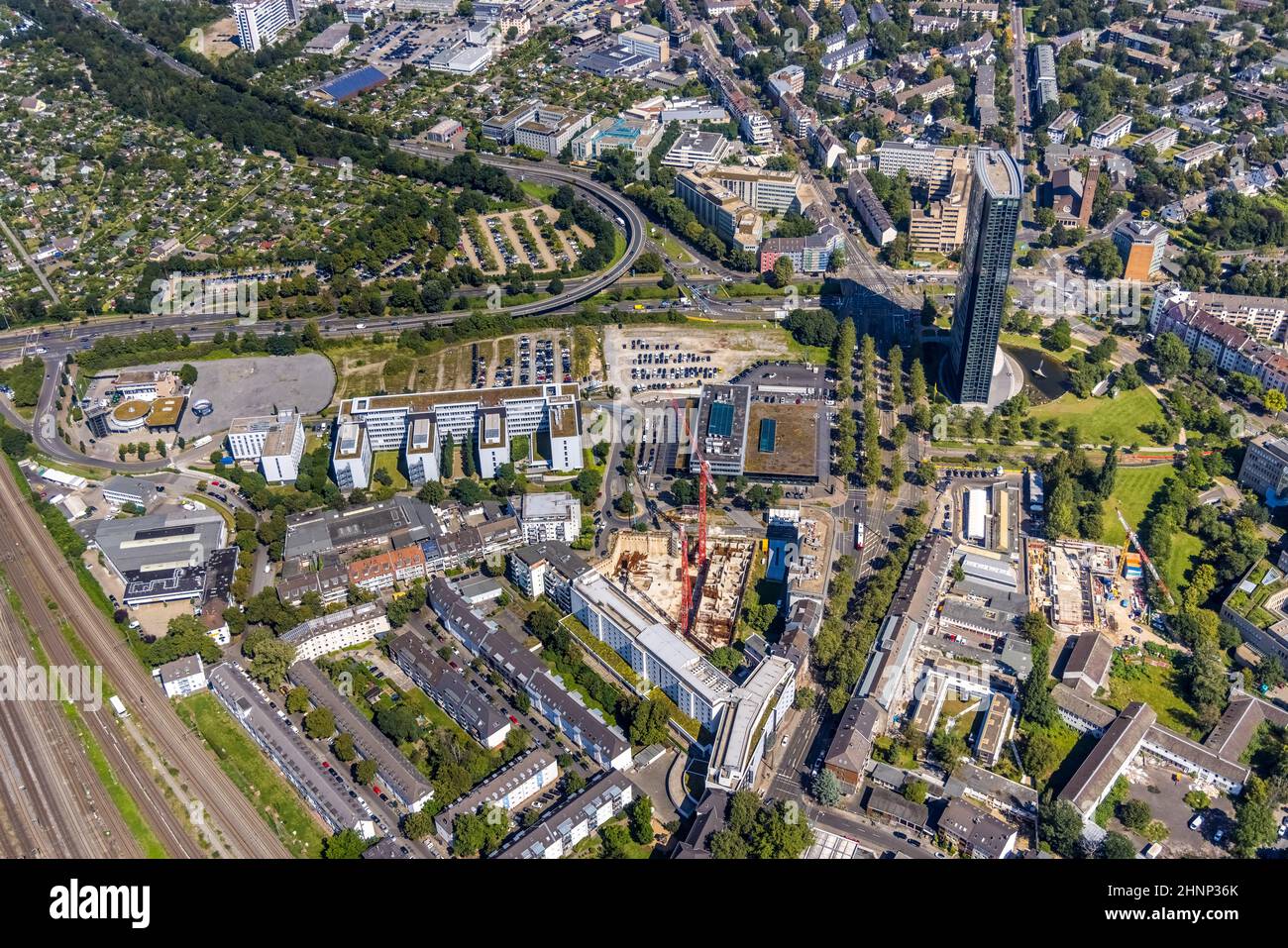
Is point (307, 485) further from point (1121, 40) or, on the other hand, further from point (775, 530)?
point (1121, 40)

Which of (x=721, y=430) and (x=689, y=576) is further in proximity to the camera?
A: (x=721, y=430)

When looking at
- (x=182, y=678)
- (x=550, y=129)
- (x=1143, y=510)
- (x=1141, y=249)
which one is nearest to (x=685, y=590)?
(x=182, y=678)

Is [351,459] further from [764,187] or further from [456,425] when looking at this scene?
[764,187]

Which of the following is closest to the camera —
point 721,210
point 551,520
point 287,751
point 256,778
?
point 287,751

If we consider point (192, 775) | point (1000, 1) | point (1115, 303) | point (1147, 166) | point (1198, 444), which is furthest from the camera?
point (1000, 1)

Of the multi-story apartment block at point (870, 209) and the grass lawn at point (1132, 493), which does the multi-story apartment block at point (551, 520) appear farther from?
the multi-story apartment block at point (870, 209)

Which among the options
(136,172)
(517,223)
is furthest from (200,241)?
(517,223)
